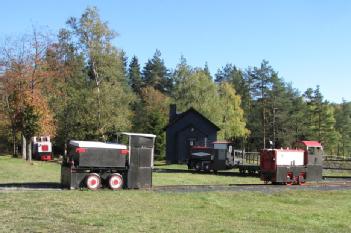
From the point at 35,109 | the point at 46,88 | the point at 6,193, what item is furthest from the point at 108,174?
the point at 46,88

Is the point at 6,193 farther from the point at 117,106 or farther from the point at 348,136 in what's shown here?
the point at 348,136

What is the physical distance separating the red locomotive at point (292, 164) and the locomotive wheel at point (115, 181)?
11.8 m

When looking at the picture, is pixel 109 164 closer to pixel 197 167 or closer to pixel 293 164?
pixel 293 164

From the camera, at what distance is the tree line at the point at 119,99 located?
54494 millimetres

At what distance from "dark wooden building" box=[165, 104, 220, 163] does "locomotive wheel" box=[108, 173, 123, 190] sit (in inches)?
1648

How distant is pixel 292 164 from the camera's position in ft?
104

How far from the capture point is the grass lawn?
12.2 m

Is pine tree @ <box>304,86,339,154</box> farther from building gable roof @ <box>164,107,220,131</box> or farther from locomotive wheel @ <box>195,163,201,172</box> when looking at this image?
locomotive wheel @ <box>195,163,201,172</box>

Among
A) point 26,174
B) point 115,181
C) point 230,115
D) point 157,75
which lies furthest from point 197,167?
point 157,75

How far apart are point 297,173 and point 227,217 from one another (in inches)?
730

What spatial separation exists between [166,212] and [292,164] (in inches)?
716

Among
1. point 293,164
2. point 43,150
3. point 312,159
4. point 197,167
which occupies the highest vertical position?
point 312,159

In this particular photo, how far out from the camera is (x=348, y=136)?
116500 mm

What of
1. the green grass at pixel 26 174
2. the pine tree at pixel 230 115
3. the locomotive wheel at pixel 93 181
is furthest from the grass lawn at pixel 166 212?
the pine tree at pixel 230 115
